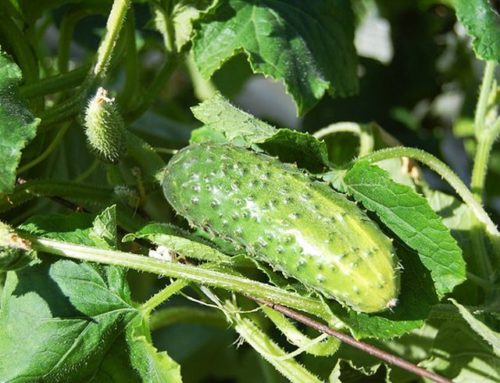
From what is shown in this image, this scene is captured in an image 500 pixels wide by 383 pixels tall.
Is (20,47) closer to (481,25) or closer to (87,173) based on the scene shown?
(87,173)

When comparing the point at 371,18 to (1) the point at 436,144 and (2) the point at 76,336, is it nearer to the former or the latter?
(1) the point at 436,144

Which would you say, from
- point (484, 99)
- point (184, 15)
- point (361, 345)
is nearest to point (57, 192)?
point (184, 15)

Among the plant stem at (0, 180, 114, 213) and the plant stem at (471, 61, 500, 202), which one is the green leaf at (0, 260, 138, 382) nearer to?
the plant stem at (0, 180, 114, 213)

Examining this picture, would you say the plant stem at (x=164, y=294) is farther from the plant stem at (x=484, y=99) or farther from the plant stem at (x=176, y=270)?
the plant stem at (x=484, y=99)

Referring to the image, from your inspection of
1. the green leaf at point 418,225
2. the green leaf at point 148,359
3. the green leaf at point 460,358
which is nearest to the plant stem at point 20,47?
the green leaf at point 148,359

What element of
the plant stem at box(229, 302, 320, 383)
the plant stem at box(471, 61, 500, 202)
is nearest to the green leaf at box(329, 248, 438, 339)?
the plant stem at box(229, 302, 320, 383)

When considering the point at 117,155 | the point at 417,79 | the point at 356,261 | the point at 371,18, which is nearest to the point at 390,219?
the point at 356,261
